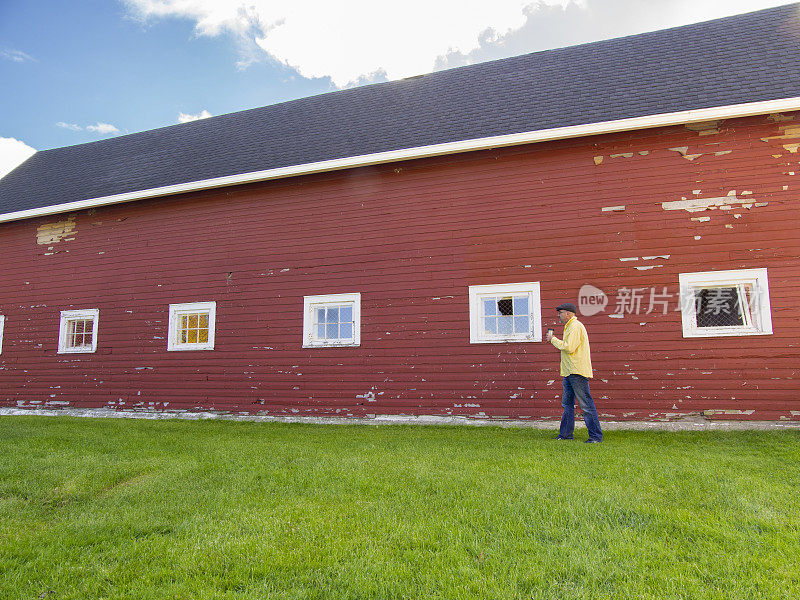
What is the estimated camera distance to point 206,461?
18.5ft

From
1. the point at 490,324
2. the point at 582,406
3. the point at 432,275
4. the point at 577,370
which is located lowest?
the point at 582,406

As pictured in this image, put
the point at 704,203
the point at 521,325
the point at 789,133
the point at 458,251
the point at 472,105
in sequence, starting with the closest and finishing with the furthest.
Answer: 1. the point at 789,133
2. the point at 704,203
3. the point at 521,325
4. the point at 458,251
5. the point at 472,105

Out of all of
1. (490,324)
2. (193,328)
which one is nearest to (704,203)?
(490,324)

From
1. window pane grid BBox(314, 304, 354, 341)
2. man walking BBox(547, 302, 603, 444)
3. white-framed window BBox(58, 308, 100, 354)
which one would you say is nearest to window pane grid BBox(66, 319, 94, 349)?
white-framed window BBox(58, 308, 100, 354)

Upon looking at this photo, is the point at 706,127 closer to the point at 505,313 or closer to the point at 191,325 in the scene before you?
the point at 505,313

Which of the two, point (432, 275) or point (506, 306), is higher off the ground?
point (432, 275)

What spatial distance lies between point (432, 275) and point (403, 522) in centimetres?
600

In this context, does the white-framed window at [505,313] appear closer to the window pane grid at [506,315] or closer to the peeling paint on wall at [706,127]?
the window pane grid at [506,315]

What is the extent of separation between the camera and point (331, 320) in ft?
32.4

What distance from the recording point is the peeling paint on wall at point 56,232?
1207 centimetres

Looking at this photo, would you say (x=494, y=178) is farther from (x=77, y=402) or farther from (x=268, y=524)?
(x=77, y=402)

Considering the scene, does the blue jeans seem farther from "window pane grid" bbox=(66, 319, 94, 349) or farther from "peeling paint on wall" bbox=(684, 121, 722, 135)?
"window pane grid" bbox=(66, 319, 94, 349)

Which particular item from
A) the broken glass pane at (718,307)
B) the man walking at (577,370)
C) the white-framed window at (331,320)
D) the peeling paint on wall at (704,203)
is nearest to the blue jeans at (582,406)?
the man walking at (577,370)

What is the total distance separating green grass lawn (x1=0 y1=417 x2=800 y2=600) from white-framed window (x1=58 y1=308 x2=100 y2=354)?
5.80m
